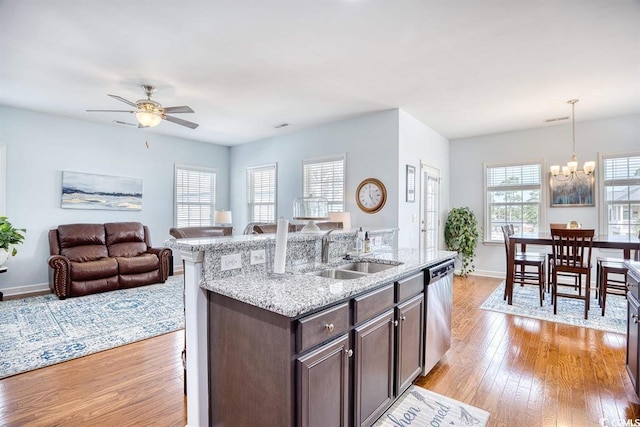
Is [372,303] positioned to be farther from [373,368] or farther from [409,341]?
[409,341]

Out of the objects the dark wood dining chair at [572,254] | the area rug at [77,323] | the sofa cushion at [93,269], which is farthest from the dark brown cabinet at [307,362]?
the sofa cushion at [93,269]

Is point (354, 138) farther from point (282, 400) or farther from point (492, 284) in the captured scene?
point (282, 400)

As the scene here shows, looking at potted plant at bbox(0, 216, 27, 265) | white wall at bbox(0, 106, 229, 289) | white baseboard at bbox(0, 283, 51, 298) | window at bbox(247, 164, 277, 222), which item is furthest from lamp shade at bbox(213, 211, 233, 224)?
potted plant at bbox(0, 216, 27, 265)

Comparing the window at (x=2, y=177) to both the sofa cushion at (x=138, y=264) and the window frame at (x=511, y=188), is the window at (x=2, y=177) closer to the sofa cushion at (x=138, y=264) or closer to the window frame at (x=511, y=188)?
the sofa cushion at (x=138, y=264)

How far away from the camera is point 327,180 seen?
5527mm

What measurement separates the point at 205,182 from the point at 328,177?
3.19 meters

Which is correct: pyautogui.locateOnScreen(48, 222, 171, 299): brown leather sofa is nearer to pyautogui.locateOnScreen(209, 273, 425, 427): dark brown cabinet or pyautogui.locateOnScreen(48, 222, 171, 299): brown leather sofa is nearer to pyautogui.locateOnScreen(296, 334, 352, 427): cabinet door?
pyautogui.locateOnScreen(209, 273, 425, 427): dark brown cabinet

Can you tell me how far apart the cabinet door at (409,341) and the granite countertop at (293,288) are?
254 millimetres

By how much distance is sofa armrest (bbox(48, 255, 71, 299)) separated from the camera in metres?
4.43

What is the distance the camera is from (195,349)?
1.70 m

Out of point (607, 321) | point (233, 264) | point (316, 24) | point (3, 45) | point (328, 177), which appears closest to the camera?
point (233, 264)

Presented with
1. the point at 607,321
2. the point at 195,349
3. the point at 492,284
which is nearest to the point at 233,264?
the point at 195,349

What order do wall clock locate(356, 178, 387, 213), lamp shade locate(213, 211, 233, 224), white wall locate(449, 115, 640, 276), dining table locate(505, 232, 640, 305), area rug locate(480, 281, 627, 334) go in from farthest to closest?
lamp shade locate(213, 211, 233, 224) < white wall locate(449, 115, 640, 276) < wall clock locate(356, 178, 387, 213) < dining table locate(505, 232, 640, 305) < area rug locate(480, 281, 627, 334)

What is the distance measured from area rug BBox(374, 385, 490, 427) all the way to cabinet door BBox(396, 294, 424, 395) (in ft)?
0.42
